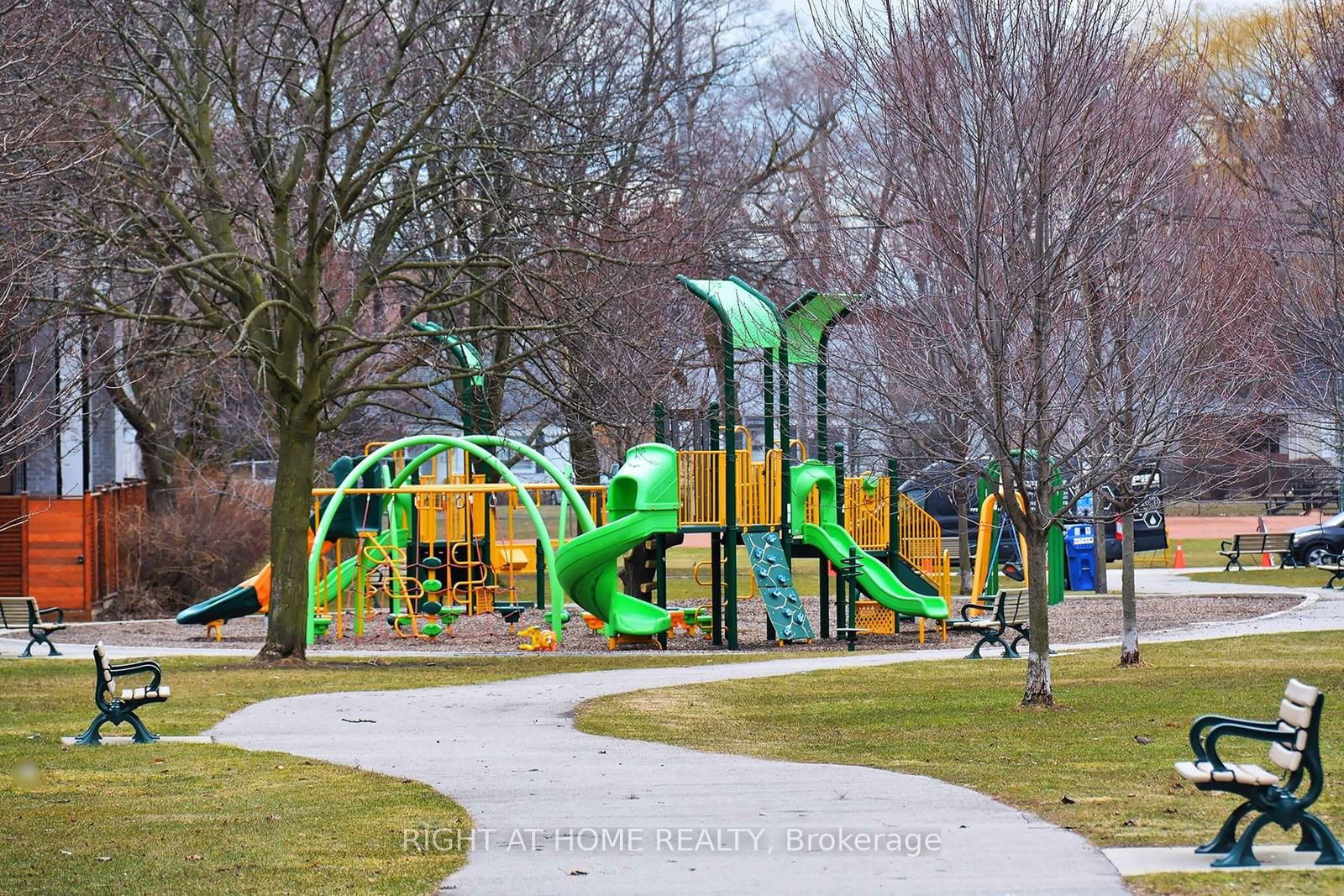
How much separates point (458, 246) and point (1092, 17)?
14820mm

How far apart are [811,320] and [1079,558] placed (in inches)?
816

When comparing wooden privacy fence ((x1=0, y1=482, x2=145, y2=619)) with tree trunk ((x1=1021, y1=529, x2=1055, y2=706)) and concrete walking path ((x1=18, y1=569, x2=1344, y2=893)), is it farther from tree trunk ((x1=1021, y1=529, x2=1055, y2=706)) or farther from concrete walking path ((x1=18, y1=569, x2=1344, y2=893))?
tree trunk ((x1=1021, y1=529, x2=1055, y2=706))

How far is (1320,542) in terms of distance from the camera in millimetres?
35594

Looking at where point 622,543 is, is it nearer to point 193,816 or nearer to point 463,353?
point 463,353

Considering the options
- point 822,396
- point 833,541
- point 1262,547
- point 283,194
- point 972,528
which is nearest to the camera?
point 822,396

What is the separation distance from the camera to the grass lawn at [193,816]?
7723 millimetres

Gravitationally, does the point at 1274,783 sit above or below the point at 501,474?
below

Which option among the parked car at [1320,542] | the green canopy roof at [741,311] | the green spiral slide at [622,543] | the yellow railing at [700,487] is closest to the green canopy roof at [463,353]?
the green spiral slide at [622,543]

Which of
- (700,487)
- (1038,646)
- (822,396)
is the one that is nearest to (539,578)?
(700,487)

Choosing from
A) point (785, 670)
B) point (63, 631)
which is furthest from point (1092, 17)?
point (63, 631)

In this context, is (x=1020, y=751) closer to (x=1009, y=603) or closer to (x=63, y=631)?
(x=1009, y=603)

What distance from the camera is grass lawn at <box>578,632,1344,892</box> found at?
30.1 feet

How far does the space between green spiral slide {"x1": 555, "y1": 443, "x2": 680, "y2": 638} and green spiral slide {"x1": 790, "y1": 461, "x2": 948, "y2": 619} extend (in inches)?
78.7

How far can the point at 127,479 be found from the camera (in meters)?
36.4
